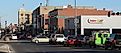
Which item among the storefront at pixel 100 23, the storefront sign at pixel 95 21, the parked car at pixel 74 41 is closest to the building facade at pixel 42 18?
the storefront at pixel 100 23

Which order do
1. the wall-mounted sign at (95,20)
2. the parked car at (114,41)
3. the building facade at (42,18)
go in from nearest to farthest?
1. the parked car at (114,41)
2. the wall-mounted sign at (95,20)
3. the building facade at (42,18)

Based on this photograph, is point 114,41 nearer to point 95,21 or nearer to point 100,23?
point 95,21

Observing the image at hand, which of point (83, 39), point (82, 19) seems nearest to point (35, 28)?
point (82, 19)

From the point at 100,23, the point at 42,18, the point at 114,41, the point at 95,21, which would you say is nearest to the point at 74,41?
the point at 114,41

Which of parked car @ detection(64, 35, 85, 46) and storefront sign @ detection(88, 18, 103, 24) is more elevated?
storefront sign @ detection(88, 18, 103, 24)

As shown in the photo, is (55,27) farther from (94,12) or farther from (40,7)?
(40,7)

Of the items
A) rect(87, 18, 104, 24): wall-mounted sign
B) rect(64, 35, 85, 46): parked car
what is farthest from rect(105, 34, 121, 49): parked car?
rect(87, 18, 104, 24): wall-mounted sign

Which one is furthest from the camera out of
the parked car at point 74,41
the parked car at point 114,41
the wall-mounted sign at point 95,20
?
the wall-mounted sign at point 95,20

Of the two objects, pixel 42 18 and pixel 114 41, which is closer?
pixel 114 41

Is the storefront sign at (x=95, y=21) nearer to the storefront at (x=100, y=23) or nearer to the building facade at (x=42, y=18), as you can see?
the storefront at (x=100, y=23)

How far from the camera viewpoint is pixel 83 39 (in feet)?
190

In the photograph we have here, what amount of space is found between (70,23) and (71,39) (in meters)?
44.3

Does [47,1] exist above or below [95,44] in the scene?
above

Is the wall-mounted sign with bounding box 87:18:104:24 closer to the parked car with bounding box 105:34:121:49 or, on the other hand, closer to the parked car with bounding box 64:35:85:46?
the parked car with bounding box 64:35:85:46
